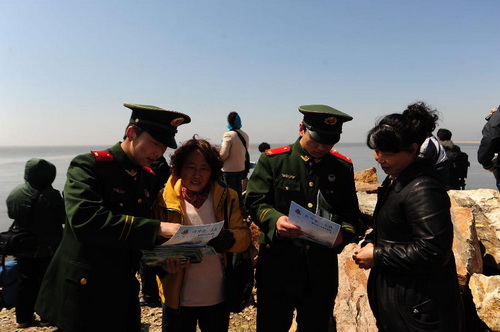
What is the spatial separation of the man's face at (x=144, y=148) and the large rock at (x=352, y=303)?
7.88 feet

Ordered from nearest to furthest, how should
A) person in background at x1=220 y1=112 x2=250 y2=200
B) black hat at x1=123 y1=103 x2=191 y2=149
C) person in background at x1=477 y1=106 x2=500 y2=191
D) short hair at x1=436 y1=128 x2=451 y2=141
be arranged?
black hat at x1=123 y1=103 x2=191 y2=149 < person in background at x1=477 y1=106 x2=500 y2=191 < person in background at x1=220 y1=112 x2=250 y2=200 < short hair at x1=436 y1=128 x2=451 y2=141

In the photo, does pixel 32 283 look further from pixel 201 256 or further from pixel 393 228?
pixel 393 228

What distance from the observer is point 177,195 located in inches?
95.0

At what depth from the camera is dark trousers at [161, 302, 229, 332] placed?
2.40 m

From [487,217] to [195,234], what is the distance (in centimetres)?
401

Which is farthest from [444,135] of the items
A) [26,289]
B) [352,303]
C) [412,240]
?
[26,289]

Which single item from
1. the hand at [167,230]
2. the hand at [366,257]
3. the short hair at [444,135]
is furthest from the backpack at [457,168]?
the hand at [167,230]

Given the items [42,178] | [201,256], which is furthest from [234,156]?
[201,256]

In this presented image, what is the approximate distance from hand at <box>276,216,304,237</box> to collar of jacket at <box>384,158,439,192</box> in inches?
26.4

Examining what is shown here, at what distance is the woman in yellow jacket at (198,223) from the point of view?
7.77 ft

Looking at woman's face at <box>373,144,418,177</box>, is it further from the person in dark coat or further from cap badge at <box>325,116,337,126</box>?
cap badge at <box>325,116,337,126</box>

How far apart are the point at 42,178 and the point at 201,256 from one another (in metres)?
3.15

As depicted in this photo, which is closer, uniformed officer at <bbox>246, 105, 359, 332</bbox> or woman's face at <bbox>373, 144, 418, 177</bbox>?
woman's face at <bbox>373, 144, 418, 177</bbox>

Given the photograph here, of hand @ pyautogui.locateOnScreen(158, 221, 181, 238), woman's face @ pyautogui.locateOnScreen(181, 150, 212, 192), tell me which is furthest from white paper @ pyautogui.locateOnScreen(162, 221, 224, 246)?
woman's face @ pyautogui.locateOnScreen(181, 150, 212, 192)
